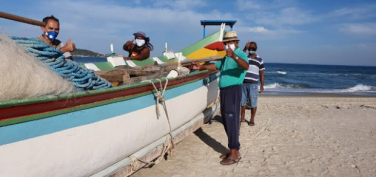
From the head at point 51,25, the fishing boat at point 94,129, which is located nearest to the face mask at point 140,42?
the fishing boat at point 94,129

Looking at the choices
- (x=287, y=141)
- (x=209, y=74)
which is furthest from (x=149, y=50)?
(x=287, y=141)

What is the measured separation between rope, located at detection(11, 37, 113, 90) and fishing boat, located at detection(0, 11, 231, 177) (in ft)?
1.01

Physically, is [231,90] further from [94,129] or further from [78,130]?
[78,130]

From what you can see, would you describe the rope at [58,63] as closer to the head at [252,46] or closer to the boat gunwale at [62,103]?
the boat gunwale at [62,103]

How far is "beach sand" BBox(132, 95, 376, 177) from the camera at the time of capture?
13.3ft

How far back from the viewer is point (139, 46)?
6809mm

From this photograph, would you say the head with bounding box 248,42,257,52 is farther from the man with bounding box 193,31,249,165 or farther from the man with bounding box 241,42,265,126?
the man with bounding box 193,31,249,165

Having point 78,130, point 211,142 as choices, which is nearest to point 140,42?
point 211,142

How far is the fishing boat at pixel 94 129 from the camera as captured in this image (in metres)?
2.03

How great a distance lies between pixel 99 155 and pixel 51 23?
1.92 meters

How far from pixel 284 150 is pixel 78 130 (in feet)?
11.5

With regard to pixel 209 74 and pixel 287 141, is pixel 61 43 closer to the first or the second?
pixel 209 74

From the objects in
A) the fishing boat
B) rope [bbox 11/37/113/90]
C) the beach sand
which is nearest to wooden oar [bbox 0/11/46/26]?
rope [bbox 11/37/113/90]

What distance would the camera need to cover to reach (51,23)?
378 cm
